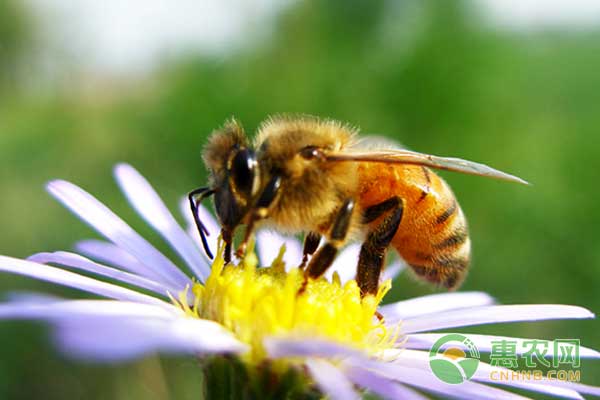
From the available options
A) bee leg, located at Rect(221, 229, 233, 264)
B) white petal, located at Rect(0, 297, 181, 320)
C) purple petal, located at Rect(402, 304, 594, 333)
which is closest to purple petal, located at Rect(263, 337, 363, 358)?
white petal, located at Rect(0, 297, 181, 320)

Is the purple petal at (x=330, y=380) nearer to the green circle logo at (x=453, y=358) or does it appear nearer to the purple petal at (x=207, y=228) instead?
the green circle logo at (x=453, y=358)

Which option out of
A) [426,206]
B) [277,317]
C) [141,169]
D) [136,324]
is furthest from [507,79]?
[136,324]

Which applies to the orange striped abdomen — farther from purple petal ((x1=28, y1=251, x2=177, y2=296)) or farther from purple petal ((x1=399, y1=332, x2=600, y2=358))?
Answer: purple petal ((x1=28, y1=251, x2=177, y2=296))

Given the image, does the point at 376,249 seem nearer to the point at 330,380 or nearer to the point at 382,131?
the point at 330,380

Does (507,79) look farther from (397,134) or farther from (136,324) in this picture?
(136,324)

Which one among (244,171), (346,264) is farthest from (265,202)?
(346,264)
